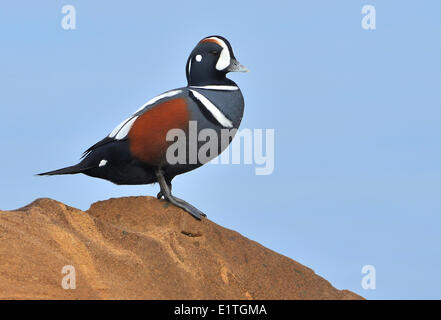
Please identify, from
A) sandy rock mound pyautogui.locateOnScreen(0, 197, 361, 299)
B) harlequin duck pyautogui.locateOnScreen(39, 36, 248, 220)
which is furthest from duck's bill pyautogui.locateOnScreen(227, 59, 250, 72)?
sandy rock mound pyautogui.locateOnScreen(0, 197, 361, 299)

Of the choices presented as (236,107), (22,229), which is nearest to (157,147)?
(236,107)

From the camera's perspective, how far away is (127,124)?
763cm

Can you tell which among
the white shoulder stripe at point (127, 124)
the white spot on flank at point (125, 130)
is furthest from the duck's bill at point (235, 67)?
the white spot on flank at point (125, 130)

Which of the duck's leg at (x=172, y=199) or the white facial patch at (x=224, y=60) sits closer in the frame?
the duck's leg at (x=172, y=199)

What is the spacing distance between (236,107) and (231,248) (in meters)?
1.58

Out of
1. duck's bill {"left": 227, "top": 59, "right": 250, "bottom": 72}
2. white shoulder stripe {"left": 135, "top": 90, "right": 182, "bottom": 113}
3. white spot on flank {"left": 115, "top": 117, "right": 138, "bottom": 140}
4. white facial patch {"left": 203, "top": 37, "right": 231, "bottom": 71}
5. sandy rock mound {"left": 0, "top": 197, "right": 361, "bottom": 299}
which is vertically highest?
white facial patch {"left": 203, "top": 37, "right": 231, "bottom": 71}

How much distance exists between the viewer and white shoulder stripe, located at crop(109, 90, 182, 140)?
7594mm

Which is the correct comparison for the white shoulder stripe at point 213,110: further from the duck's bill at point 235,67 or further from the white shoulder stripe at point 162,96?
the duck's bill at point 235,67

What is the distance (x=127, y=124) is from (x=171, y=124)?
54 centimetres

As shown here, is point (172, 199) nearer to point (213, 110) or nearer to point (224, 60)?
point (213, 110)

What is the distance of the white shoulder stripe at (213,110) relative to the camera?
757 centimetres

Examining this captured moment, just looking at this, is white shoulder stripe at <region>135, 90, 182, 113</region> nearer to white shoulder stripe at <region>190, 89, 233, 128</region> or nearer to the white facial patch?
white shoulder stripe at <region>190, 89, 233, 128</region>

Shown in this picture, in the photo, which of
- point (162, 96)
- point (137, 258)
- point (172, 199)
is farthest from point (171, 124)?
point (137, 258)

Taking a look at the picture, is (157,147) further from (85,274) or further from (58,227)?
(85,274)
